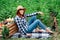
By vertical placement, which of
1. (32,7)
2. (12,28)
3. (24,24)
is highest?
(32,7)

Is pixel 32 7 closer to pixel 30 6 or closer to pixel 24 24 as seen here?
pixel 30 6

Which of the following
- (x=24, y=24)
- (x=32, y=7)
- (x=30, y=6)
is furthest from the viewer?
(x=30, y=6)

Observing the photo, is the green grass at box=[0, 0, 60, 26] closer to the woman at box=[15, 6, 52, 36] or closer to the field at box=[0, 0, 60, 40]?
the field at box=[0, 0, 60, 40]

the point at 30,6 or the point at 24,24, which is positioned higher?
the point at 30,6

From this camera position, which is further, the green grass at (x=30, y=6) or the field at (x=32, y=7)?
the green grass at (x=30, y=6)

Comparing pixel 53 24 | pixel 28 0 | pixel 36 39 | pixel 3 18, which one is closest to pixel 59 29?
pixel 53 24

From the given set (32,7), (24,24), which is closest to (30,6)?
(32,7)

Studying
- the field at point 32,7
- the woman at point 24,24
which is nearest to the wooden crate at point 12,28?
the woman at point 24,24

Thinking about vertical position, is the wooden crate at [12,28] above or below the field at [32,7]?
below

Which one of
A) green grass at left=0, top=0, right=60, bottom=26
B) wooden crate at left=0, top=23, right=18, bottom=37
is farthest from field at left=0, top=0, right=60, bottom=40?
wooden crate at left=0, top=23, right=18, bottom=37

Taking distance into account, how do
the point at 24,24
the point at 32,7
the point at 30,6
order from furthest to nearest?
the point at 30,6
the point at 32,7
the point at 24,24

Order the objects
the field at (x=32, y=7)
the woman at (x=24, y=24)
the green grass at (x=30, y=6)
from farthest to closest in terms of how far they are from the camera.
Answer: the green grass at (x=30, y=6)
the field at (x=32, y=7)
the woman at (x=24, y=24)

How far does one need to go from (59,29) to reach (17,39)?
5.44ft

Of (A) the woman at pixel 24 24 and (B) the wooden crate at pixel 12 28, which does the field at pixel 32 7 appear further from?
(B) the wooden crate at pixel 12 28
